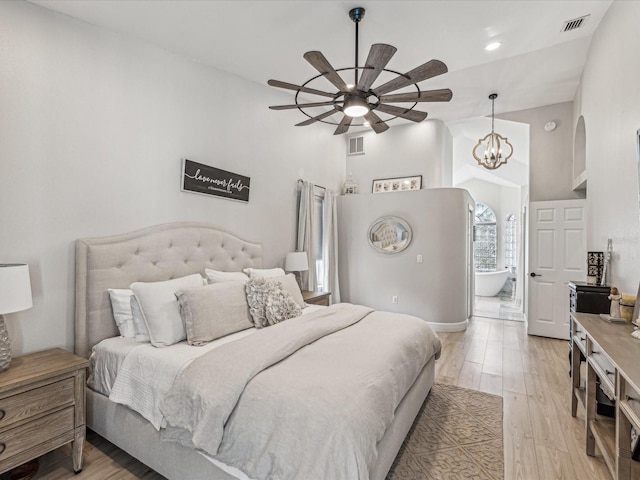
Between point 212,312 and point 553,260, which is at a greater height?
point 553,260

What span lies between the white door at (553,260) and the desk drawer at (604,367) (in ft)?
10.4

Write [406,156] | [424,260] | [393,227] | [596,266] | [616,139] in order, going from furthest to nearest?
[406,156]
[393,227]
[424,260]
[596,266]
[616,139]

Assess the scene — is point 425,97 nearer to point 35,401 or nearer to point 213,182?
point 213,182

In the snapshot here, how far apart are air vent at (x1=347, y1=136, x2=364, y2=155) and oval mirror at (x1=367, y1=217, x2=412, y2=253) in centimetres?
146

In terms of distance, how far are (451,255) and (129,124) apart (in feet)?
14.4

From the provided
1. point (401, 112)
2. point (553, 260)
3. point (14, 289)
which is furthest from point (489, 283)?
point (14, 289)

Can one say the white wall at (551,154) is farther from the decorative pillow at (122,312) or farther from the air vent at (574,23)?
the decorative pillow at (122,312)

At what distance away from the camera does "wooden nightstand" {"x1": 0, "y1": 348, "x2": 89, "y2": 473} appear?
167cm

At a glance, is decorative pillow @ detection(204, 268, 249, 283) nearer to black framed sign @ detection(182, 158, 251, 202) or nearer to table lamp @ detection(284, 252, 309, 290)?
black framed sign @ detection(182, 158, 251, 202)

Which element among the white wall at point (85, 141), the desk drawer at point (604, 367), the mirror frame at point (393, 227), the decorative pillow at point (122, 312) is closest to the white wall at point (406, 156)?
the mirror frame at point (393, 227)

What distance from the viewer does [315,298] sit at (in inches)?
160

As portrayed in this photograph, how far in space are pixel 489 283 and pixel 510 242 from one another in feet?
5.82

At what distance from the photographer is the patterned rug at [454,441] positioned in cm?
197

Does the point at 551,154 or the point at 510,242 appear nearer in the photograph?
the point at 551,154
